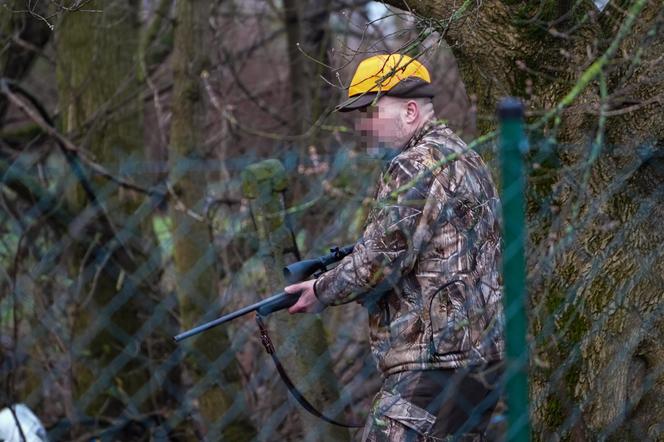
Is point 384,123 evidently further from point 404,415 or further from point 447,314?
point 404,415

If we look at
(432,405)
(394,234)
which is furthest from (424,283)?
(432,405)

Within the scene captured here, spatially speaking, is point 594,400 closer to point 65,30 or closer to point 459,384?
point 459,384

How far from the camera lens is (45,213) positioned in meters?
5.67

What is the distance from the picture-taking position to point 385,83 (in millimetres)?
3102

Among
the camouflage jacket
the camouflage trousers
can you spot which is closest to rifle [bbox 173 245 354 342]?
the camouflage jacket

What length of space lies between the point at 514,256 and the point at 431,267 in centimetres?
114

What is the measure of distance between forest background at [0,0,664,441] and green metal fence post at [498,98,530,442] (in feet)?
1.08

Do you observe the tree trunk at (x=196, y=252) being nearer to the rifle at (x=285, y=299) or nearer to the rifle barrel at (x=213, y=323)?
the rifle at (x=285, y=299)

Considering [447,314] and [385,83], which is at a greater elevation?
[385,83]

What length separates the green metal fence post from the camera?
1804 millimetres

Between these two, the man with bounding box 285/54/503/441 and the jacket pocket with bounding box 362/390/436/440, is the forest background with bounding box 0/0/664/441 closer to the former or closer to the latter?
the man with bounding box 285/54/503/441

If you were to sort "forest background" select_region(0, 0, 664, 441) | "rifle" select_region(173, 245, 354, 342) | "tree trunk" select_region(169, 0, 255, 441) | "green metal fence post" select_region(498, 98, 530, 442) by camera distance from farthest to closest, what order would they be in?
"tree trunk" select_region(169, 0, 255, 441) → "forest background" select_region(0, 0, 664, 441) → "rifle" select_region(173, 245, 354, 342) → "green metal fence post" select_region(498, 98, 530, 442)

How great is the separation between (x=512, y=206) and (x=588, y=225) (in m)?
1.41

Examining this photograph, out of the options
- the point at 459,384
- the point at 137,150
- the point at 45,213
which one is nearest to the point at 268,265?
the point at 459,384
